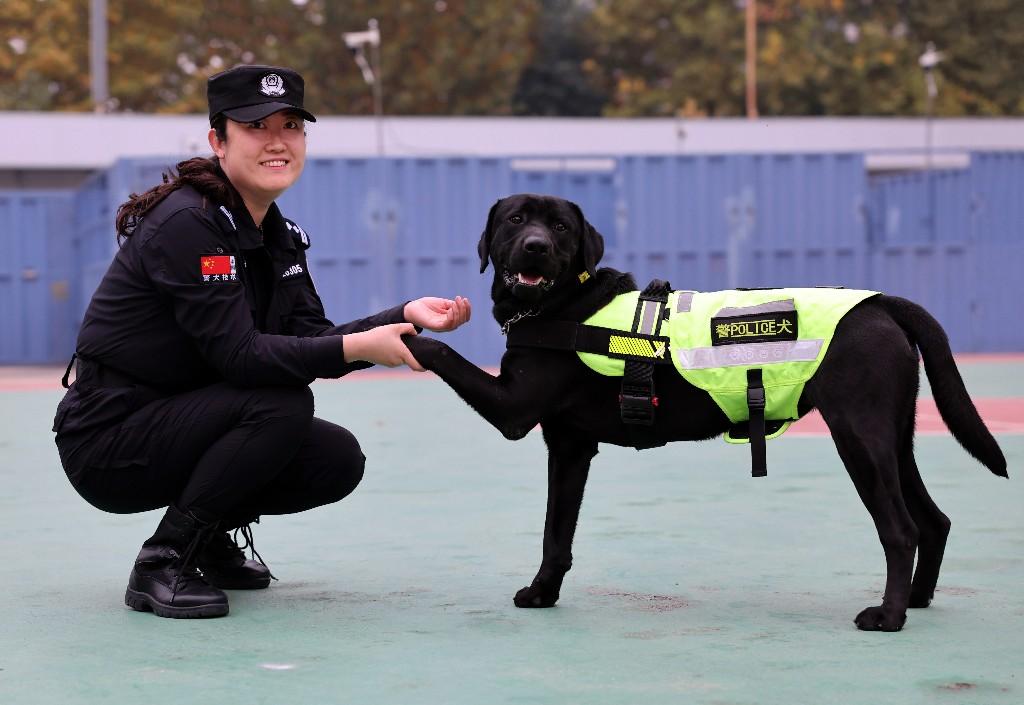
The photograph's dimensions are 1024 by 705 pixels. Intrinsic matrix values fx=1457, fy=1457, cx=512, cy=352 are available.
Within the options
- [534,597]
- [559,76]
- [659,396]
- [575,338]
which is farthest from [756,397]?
[559,76]

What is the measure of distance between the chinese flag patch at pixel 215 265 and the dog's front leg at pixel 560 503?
3.09ft

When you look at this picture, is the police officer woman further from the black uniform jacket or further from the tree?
the tree

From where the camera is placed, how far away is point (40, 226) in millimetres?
20047

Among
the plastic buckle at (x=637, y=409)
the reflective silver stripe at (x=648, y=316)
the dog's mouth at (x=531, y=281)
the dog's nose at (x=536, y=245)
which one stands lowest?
the plastic buckle at (x=637, y=409)

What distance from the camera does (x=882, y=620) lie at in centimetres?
353

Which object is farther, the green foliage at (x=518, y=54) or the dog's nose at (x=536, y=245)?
the green foliage at (x=518, y=54)

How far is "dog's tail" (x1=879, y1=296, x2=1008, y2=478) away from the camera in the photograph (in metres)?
3.76

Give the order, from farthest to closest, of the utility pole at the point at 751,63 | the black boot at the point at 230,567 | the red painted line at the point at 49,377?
the utility pole at the point at 751,63
the red painted line at the point at 49,377
the black boot at the point at 230,567

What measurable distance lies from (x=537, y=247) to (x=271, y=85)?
34.9 inches

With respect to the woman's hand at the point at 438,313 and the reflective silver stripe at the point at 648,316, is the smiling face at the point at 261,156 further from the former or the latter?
the reflective silver stripe at the point at 648,316

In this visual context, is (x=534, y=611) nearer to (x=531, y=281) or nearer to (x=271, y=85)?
(x=531, y=281)

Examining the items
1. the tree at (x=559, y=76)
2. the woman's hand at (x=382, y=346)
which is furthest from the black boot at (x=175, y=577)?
the tree at (x=559, y=76)

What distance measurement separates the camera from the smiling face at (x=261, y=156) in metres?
4.02

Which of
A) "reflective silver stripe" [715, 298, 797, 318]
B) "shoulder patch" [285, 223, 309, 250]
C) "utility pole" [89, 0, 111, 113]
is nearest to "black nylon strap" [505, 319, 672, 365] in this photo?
"reflective silver stripe" [715, 298, 797, 318]
